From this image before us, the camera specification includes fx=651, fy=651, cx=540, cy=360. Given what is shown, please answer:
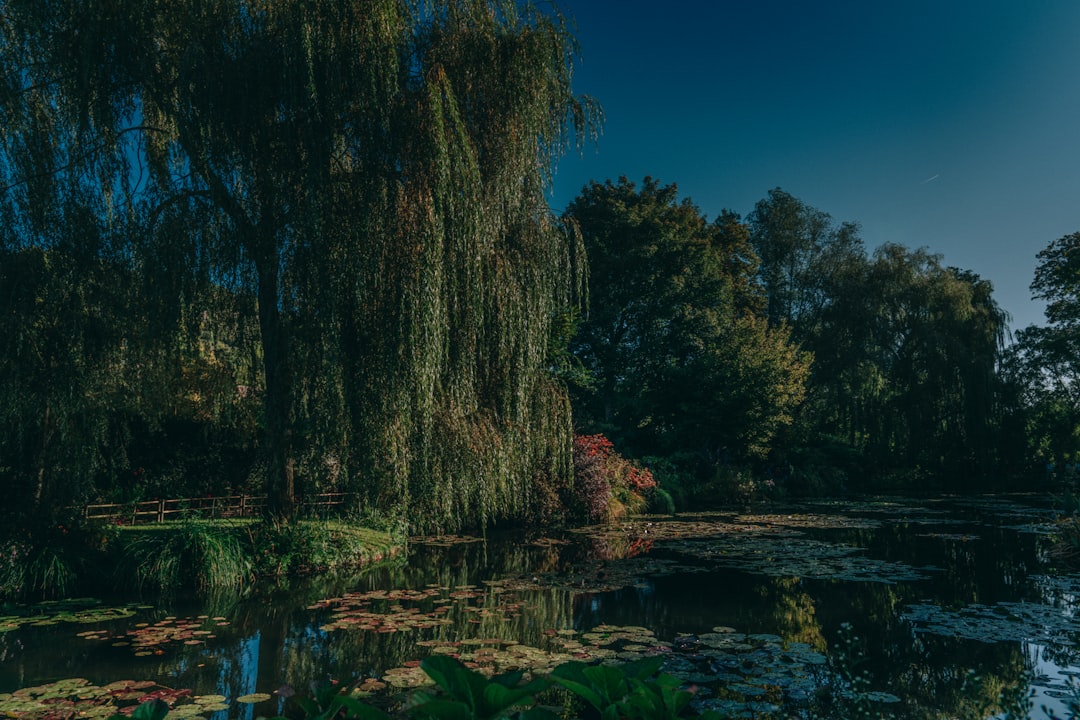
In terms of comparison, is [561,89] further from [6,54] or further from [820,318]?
[820,318]

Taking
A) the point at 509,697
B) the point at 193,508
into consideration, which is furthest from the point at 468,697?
the point at 193,508

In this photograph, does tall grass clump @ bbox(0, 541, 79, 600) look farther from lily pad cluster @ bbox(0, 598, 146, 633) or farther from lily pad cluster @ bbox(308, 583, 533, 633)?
lily pad cluster @ bbox(308, 583, 533, 633)

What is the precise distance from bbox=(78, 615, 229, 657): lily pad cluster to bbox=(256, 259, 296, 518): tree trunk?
2099 millimetres

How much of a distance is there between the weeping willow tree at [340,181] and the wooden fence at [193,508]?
4232 mm

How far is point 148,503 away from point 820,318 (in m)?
28.8

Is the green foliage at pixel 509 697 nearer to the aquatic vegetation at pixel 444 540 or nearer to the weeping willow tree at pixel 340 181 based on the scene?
the weeping willow tree at pixel 340 181

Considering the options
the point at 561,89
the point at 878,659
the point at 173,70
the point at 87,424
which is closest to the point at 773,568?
the point at 878,659

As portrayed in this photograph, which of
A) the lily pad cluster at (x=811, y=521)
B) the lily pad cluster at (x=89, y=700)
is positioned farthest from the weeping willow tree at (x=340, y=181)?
the lily pad cluster at (x=811, y=521)

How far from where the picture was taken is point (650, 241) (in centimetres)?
2623

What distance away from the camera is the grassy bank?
813 centimetres

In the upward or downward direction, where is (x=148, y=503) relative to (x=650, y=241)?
downward

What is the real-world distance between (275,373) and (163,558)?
3.10m

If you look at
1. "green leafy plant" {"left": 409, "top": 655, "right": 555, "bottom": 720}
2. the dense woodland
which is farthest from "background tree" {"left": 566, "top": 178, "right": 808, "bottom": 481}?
"green leafy plant" {"left": 409, "top": 655, "right": 555, "bottom": 720}

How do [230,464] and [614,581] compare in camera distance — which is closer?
[614,581]
